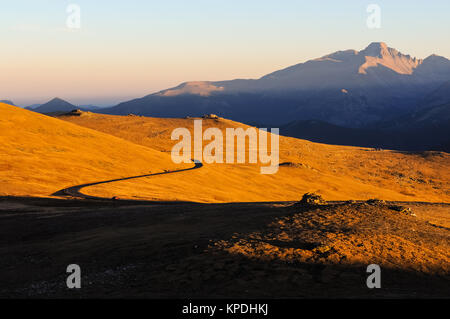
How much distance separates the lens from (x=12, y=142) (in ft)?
164

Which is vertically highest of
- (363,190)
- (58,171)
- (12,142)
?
(12,142)

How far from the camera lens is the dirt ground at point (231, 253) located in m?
13.1

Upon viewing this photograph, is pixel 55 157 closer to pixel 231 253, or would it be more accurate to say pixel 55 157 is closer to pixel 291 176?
pixel 291 176

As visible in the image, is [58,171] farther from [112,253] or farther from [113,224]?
[112,253]

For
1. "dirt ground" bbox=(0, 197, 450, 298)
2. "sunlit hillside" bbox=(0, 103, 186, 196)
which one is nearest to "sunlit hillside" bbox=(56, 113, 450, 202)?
"sunlit hillside" bbox=(0, 103, 186, 196)

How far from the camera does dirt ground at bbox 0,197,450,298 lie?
43.0 ft

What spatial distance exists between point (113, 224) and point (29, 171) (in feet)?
70.3

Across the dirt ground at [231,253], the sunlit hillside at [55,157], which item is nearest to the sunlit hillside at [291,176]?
the sunlit hillside at [55,157]

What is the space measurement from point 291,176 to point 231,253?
155 ft

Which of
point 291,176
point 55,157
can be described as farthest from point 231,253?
point 291,176

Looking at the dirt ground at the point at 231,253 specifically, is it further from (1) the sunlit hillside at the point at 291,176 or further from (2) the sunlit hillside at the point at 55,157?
(1) the sunlit hillside at the point at 291,176

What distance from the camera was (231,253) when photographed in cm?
1555
